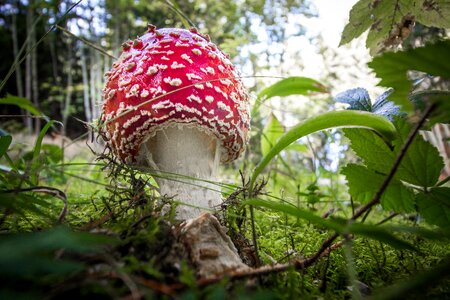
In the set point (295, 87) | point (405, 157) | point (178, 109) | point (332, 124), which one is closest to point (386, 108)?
point (405, 157)

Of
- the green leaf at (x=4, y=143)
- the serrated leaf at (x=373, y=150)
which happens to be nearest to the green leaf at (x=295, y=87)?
the serrated leaf at (x=373, y=150)

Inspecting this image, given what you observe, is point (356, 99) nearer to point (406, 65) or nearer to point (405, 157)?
point (405, 157)

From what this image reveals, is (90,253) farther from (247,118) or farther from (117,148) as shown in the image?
(247,118)

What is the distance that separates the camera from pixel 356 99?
1247 millimetres

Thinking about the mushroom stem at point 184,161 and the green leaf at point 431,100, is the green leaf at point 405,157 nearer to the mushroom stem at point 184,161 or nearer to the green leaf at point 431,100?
the green leaf at point 431,100

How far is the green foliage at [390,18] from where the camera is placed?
1250 mm

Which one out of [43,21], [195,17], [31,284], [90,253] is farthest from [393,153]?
[43,21]

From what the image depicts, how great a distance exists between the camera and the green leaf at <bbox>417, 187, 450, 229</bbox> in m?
1.02

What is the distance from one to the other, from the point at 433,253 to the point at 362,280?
1.47ft

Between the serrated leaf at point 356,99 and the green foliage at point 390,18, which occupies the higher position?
the green foliage at point 390,18

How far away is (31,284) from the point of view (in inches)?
22.9

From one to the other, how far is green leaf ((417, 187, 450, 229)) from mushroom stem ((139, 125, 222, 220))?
2.65 ft

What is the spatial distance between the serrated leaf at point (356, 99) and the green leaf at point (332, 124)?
26 cm

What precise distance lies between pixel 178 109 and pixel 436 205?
995 mm
